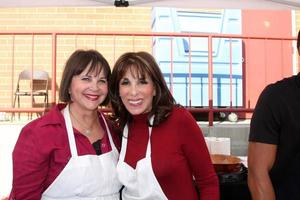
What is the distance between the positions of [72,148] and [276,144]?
88 centimetres

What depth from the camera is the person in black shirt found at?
1.65 m

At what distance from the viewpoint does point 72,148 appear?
1759 mm

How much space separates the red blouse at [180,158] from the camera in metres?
1.77

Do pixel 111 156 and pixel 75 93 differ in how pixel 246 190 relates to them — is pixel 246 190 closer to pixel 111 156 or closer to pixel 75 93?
pixel 111 156

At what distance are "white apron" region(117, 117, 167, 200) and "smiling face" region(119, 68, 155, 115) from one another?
85 millimetres

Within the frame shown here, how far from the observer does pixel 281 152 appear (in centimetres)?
167

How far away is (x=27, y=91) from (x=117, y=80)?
15.3 feet

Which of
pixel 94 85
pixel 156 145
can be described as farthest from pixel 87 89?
pixel 156 145

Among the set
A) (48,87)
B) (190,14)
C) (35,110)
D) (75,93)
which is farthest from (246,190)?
(48,87)

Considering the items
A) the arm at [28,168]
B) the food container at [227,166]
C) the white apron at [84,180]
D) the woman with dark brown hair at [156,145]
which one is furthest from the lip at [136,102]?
the food container at [227,166]

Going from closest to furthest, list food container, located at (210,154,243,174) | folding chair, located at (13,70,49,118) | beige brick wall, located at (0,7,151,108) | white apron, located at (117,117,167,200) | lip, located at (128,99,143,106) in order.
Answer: white apron, located at (117,117,167,200)
lip, located at (128,99,143,106)
food container, located at (210,154,243,174)
folding chair, located at (13,70,49,118)
beige brick wall, located at (0,7,151,108)

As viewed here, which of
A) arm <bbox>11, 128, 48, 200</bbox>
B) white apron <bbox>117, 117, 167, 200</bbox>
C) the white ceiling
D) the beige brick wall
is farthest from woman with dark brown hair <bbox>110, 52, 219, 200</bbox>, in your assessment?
the beige brick wall

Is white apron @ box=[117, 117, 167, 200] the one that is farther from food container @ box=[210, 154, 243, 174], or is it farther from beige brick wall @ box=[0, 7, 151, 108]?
beige brick wall @ box=[0, 7, 151, 108]

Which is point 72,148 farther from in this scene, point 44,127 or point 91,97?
point 91,97
